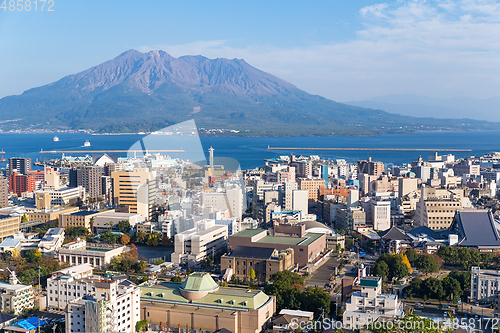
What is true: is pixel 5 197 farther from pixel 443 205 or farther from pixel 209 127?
pixel 209 127

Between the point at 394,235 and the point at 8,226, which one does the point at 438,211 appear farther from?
the point at 8,226

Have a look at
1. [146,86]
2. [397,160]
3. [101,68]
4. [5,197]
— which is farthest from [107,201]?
[101,68]

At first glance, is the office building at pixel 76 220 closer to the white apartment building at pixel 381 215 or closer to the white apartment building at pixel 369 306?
the white apartment building at pixel 381 215

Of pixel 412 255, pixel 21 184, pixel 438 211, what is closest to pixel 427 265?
pixel 412 255

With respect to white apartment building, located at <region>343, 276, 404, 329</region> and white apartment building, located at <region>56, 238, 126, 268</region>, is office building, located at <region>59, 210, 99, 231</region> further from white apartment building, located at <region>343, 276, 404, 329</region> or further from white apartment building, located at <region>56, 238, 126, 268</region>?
white apartment building, located at <region>343, 276, 404, 329</region>

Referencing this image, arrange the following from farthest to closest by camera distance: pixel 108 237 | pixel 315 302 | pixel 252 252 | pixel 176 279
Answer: pixel 108 237 → pixel 252 252 → pixel 176 279 → pixel 315 302

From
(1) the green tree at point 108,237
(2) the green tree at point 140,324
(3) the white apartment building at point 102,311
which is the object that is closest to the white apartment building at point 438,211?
(1) the green tree at point 108,237

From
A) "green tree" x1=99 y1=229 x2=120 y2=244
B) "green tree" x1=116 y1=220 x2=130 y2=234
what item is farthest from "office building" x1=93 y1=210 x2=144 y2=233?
"green tree" x1=99 y1=229 x2=120 y2=244
